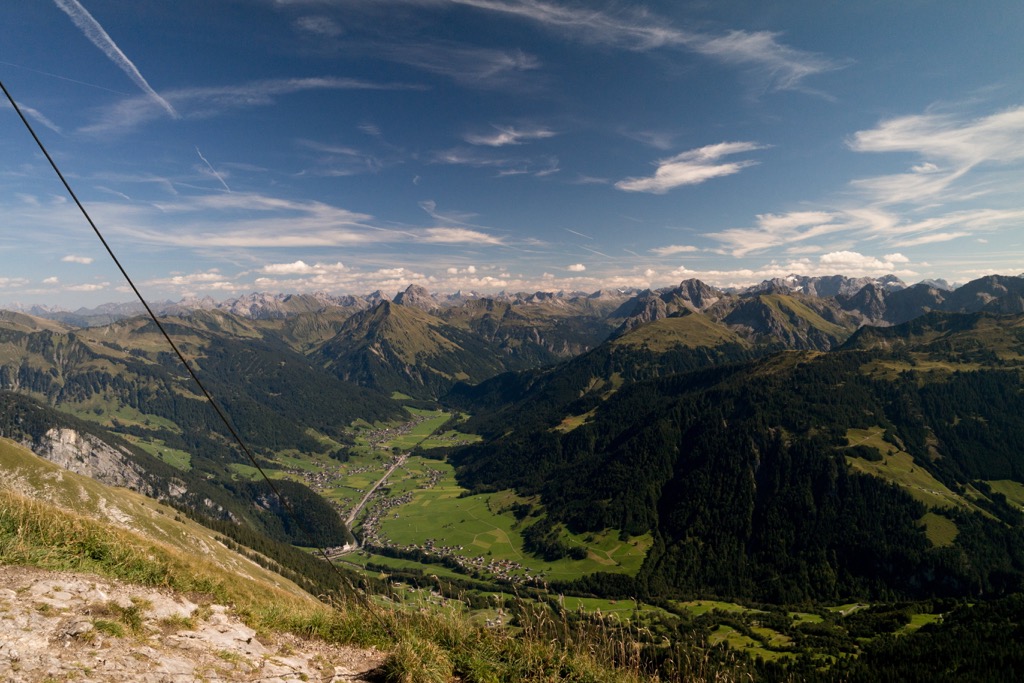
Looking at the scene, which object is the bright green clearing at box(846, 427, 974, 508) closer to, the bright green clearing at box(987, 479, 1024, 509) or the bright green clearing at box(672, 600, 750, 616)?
the bright green clearing at box(987, 479, 1024, 509)

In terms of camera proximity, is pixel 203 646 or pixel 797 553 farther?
pixel 797 553

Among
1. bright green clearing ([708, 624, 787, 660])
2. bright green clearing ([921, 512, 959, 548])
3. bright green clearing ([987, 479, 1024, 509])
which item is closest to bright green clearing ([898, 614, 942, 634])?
bright green clearing ([708, 624, 787, 660])

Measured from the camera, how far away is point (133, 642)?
794 centimetres

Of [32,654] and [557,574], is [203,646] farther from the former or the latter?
[557,574]

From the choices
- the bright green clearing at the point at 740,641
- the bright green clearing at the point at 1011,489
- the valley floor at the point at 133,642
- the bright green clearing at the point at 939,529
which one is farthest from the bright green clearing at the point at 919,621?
the valley floor at the point at 133,642

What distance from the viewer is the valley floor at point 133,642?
699 centimetres

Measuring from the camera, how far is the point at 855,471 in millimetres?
186625

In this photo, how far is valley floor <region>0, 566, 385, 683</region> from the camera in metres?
6.99

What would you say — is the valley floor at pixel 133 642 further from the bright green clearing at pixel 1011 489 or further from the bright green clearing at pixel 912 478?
the bright green clearing at pixel 1011 489

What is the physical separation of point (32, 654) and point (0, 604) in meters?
1.91

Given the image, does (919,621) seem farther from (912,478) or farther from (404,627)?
(404,627)

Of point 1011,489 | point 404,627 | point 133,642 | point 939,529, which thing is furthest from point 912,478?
point 133,642

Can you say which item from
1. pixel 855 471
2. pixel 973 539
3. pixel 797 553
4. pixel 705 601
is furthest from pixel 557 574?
pixel 973 539

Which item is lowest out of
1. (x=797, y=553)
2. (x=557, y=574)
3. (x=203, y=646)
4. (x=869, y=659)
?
(x=557, y=574)
